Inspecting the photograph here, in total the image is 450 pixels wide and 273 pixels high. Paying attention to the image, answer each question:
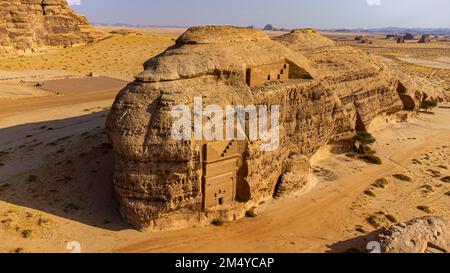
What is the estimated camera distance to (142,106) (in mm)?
23141

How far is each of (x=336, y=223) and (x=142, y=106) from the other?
15.1m

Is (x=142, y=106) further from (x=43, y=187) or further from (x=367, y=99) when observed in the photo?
(x=367, y=99)

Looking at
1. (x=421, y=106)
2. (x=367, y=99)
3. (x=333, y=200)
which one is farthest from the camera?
(x=421, y=106)

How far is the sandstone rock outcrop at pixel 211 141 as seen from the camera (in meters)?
22.8

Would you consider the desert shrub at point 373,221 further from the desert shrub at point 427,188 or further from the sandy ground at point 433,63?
the sandy ground at point 433,63

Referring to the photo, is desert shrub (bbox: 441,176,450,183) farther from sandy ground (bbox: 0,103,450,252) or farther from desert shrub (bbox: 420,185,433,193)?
desert shrub (bbox: 420,185,433,193)

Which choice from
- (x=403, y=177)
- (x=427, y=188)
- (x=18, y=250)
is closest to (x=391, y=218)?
(x=427, y=188)

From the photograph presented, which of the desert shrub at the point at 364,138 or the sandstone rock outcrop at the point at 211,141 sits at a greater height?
the sandstone rock outcrop at the point at 211,141

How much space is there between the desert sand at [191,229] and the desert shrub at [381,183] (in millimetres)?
127

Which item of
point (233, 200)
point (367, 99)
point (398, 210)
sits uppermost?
point (367, 99)

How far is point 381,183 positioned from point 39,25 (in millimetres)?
77175

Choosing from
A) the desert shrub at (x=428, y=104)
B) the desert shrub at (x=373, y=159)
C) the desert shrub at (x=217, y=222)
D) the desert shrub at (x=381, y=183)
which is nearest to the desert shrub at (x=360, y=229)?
the desert shrub at (x=381, y=183)

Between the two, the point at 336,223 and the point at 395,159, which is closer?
the point at 336,223

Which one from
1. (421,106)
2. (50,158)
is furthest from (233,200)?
(421,106)
